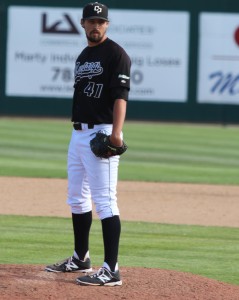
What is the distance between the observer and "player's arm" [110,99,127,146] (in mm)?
6125

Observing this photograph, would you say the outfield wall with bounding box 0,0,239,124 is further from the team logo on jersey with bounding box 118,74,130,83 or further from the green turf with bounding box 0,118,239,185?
the team logo on jersey with bounding box 118,74,130,83

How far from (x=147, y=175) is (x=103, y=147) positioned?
7.90m

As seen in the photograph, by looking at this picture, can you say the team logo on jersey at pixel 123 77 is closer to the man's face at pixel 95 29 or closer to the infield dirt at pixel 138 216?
the man's face at pixel 95 29

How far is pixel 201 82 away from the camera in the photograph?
75.3 feet

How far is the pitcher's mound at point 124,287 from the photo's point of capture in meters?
5.91

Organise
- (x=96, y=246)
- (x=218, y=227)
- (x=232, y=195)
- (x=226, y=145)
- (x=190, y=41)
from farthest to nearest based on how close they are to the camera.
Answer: (x=190, y=41) < (x=226, y=145) < (x=232, y=195) < (x=218, y=227) < (x=96, y=246)

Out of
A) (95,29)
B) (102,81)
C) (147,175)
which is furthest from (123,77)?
(147,175)

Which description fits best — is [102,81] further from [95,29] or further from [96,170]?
[96,170]

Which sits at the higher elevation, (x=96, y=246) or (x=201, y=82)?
(x=201, y=82)

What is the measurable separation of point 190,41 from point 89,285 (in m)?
17.2

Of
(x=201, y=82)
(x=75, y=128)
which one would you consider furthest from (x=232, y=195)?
(x=201, y=82)

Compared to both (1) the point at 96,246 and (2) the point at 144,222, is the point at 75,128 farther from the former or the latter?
(2) the point at 144,222

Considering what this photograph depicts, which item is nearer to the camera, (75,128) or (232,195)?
(75,128)

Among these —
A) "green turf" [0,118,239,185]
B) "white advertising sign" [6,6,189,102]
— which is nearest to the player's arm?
"green turf" [0,118,239,185]
